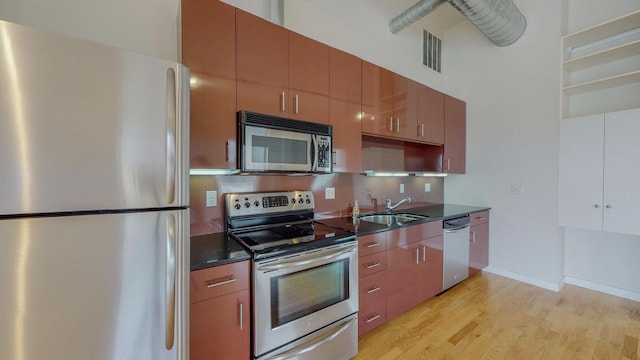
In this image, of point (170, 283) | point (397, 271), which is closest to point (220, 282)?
point (170, 283)

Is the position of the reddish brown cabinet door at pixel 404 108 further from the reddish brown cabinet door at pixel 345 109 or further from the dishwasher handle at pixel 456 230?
the dishwasher handle at pixel 456 230

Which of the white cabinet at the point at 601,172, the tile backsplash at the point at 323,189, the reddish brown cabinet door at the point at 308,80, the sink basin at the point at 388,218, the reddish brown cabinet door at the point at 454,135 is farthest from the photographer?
the reddish brown cabinet door at the point at 454,135

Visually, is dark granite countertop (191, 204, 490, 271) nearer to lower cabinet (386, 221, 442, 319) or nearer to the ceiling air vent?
lower cabinet (386, 221, 442, 319)

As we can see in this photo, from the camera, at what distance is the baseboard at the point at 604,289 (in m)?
2.63

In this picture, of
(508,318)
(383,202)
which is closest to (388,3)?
(383,202)

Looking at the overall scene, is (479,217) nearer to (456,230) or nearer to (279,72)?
(456,230)

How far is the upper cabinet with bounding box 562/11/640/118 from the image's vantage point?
2.46 meters

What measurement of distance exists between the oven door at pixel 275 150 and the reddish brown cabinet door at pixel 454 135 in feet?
6.85

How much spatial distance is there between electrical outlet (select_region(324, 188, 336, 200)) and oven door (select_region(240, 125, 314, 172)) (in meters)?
0.59

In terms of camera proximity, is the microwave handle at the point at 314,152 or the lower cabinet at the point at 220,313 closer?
the lower cabinet at the point at 220,313

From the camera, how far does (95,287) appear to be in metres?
0.89

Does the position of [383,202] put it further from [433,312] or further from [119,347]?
[119,347]

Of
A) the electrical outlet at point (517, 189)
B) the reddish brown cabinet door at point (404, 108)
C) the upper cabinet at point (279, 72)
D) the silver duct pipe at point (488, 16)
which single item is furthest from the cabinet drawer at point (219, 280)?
the electrical outlet at point (517, 189)

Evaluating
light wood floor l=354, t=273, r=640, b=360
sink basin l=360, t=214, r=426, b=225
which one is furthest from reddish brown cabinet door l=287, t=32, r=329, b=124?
light wood floor l=354, t=273, r=640, b=360
